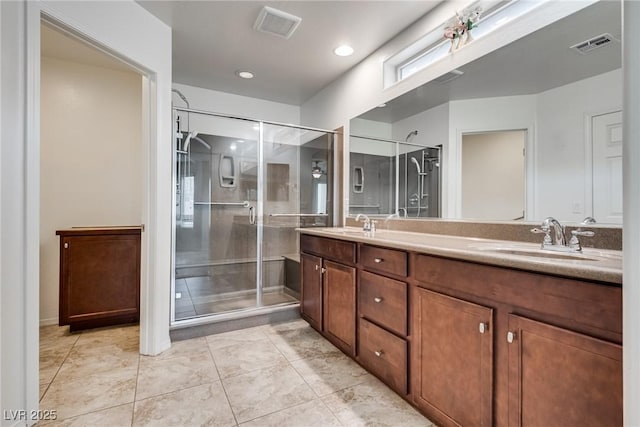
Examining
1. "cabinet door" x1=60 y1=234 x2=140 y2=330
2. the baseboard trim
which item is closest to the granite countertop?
"cabinet door" x1=60 y1=234 x2=140 y2=330

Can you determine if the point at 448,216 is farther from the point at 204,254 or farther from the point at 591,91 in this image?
the point at 204,254

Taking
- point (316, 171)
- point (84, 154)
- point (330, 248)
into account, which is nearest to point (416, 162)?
point (330, 248)

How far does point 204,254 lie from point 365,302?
205cm

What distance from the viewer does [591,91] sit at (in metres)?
1.35

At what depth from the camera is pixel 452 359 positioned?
1246mm

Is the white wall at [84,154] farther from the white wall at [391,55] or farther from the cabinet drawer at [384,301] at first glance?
the cabinet drawer at [384,301]

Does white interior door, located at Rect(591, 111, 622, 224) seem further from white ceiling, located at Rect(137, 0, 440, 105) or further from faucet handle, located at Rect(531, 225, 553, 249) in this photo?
white ceiling, located at Rect(137, 0, 440, 105)

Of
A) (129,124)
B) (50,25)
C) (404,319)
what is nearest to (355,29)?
(50,25)

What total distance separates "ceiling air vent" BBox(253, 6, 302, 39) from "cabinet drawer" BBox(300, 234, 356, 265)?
64.9 inches

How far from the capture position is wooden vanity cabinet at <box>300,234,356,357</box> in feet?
6.45

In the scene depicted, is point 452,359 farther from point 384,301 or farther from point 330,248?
point 330,248

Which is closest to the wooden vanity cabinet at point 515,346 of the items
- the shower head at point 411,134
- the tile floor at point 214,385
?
the tile floor at point 214,385

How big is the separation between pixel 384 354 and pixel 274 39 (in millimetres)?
2495

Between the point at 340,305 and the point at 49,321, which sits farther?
the point at 49,321
